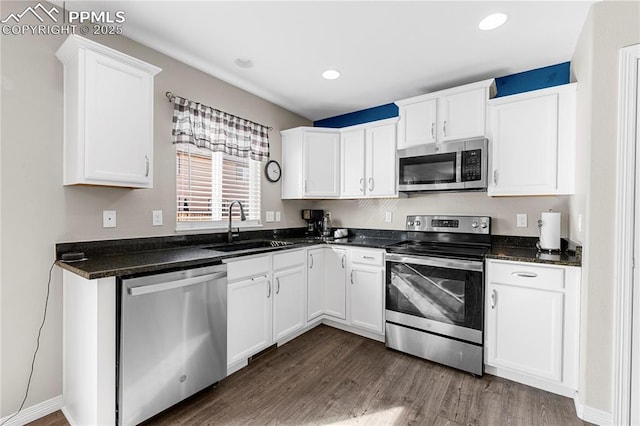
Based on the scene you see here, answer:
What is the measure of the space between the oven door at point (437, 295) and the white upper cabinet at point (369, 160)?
2.90 feet

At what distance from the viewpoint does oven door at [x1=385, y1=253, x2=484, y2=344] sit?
91.6 inches

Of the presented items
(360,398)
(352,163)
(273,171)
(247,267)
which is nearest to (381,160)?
(352,163)

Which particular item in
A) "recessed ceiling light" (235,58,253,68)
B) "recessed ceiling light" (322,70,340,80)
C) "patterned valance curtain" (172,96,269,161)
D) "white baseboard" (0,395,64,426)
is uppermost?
"recessed ceiling light" (322,70,340,80)

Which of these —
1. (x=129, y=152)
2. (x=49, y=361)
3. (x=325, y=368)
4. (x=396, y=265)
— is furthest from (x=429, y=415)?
(x=129, y=152)

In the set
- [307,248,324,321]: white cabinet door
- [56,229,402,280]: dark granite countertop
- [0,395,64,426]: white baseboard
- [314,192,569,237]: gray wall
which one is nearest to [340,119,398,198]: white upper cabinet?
[314,192,569,237]: gray wall

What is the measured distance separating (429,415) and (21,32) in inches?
135

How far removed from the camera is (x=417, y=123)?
2.95 metres

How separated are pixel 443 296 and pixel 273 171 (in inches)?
88.9

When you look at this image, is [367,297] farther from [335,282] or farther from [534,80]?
[534,80]

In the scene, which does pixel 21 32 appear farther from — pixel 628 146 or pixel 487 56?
pixel 628 146

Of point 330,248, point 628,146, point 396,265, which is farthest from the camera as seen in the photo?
point 330,248

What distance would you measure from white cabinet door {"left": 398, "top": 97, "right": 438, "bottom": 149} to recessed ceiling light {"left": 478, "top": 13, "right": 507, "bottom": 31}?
798mm

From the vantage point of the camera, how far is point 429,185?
2873 millimetres

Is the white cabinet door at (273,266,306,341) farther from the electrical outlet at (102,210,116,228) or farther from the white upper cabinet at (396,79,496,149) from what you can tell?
the white upper cabinet at (396,79,496,149)
